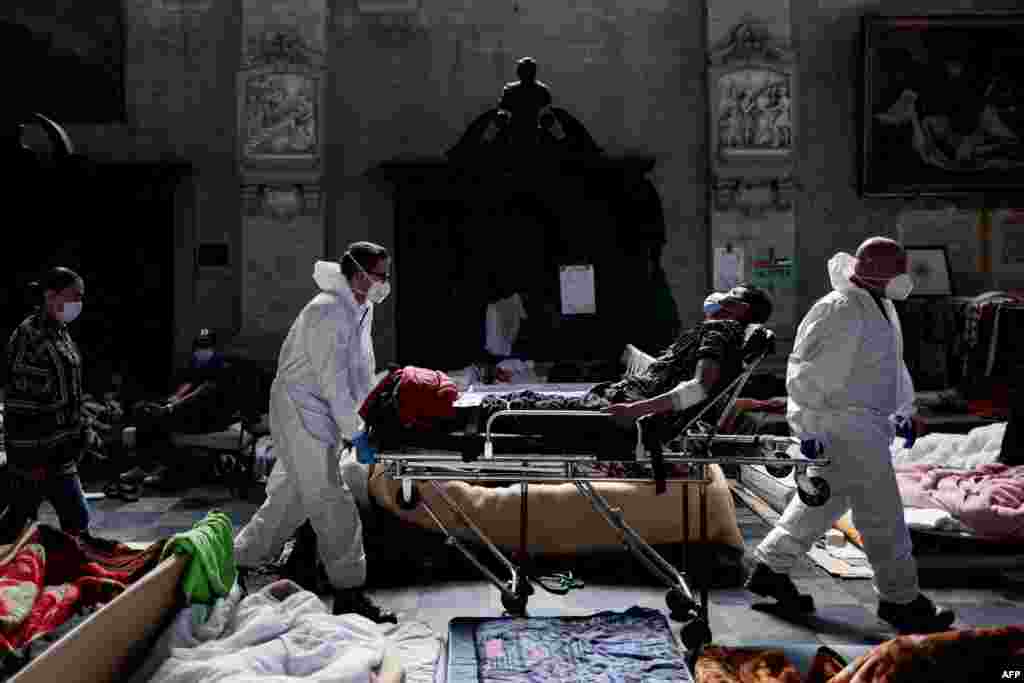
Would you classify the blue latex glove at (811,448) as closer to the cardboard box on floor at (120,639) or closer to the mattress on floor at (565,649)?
the mattress on floor at (565,649)

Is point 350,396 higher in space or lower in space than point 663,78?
lower

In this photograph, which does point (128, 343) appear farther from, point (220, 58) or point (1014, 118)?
point (1014, 118)

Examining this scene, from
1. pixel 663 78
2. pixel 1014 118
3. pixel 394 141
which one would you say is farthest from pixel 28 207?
pixel 1014 118

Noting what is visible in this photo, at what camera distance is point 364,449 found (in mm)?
3596

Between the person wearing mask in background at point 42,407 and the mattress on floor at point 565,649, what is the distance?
92.5 inches

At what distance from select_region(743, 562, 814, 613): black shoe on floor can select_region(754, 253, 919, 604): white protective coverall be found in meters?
0.25

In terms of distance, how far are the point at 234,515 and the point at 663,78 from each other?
6.27m

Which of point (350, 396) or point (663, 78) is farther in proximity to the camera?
point (663, 78)

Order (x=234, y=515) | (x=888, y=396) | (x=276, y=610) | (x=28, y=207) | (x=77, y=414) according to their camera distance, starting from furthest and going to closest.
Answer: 1. (x=28, y=207)
2. (x=234, y=515)
3. (x=77, y=414)
4. (x=888, y=396)
5. (x=276, y=610)

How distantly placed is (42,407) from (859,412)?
3.92m

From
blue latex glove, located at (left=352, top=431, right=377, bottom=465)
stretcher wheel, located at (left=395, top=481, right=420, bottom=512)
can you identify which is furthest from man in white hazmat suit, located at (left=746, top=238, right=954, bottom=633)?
blue latex glove, located at (left=352, top=431, right=377, bottom=465)

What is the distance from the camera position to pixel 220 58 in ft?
30.6

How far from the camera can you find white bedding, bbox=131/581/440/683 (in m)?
2.60

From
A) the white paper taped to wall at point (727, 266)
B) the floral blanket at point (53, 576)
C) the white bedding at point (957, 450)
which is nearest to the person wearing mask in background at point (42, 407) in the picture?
the floral blanket at point (53, 576)
